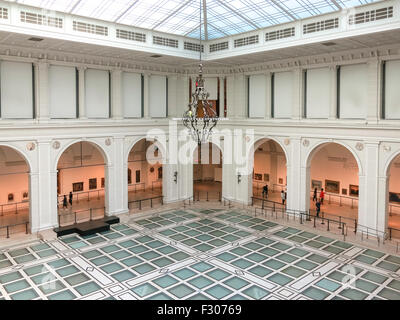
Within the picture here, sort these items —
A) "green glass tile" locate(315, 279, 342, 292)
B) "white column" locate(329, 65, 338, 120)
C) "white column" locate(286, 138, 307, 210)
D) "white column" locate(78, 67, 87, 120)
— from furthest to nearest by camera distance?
1. "white column" locate(286, 138, 307, 210)
2. "white column" locate(78, 67, 87, 120)
3. "white column" locate(329, 65, 338, 120)
4. "green glass tile" locate(315, 279, 342, 292)

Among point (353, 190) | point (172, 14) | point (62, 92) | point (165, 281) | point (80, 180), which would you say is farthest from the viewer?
point (80, 180)

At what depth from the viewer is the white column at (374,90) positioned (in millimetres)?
16734

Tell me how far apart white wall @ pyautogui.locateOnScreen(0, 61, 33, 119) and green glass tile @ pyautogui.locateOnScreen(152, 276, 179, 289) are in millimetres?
10352

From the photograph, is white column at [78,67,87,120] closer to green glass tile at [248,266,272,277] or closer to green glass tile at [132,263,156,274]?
green glass tile at [132,263,156,274]

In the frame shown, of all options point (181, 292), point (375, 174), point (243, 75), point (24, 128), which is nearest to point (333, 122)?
point (375, 174)

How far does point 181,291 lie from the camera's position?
12.2 m

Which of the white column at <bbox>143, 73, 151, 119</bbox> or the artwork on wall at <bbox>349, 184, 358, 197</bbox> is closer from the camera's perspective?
the white column at <bbox>143, 73, 151, 119</bbox>

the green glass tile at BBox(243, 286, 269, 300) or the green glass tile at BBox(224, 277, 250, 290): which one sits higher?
the green glass tile at BBox(224, 277, 250, 290)

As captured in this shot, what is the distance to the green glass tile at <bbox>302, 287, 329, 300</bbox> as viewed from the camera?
38.8 ft

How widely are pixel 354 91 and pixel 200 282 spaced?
1182 centimetres

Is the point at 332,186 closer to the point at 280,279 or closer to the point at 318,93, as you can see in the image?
the point at 318,93

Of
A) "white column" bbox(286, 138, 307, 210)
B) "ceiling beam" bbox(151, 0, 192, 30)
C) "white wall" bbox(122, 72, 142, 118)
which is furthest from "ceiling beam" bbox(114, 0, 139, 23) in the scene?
"white column" bbox(286, 138, 307, 210)

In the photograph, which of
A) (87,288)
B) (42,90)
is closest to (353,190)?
(87,288)

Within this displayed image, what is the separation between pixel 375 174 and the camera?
17.0 m
